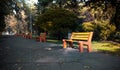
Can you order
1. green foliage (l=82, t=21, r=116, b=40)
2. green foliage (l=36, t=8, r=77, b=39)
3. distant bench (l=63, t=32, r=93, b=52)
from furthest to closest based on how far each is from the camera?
green foliage (l=82, t=21, r=116, b=40), green foliage (l=36, t=8, r=77, b=39), distant bench (l=63, t=32, r=93, b=52)

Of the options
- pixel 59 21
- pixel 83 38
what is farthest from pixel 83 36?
pixel 59 21

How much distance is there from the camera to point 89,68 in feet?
24.3

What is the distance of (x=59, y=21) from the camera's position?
27.8 meters

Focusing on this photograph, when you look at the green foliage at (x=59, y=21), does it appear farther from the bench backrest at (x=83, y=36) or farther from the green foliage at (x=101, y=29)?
the bench backrest at (x=83, y=36)

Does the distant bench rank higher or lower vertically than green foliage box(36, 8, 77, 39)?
lower

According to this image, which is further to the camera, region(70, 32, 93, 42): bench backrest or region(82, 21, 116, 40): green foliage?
region(82, 21, 116, 40): green foliage

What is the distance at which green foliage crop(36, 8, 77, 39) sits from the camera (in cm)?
2762

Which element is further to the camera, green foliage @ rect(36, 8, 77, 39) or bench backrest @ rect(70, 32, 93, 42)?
green foliage @ rect(36, 8, 77, 39)

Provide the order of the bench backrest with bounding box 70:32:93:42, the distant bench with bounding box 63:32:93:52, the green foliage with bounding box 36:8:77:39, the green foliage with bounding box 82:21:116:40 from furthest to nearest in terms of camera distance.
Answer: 1. the green foliage with bounding box 82:21:116:40
2. the green foliage with bounding box 36:8:77:39
3. the bench backrest with bounding box 70:32:93:42
4. the distant bench with bounding box 63:32:93:52

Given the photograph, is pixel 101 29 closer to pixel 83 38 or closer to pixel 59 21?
pixel 59 21

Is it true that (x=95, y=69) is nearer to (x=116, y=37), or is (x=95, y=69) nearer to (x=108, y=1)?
(x=108, y=1)

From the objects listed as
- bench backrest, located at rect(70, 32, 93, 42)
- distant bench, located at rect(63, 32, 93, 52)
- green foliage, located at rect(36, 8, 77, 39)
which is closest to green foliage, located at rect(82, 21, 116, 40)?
green foliage, located at rect(36, 8, 77, 39)

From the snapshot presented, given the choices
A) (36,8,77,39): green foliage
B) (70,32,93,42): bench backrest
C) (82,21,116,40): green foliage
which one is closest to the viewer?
(70,32,93,42): bench backrest

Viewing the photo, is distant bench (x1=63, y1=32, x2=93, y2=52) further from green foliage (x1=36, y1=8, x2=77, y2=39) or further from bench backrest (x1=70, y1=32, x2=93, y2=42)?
green foliage (x1=36, y1=8, x2=77, y2=39)
